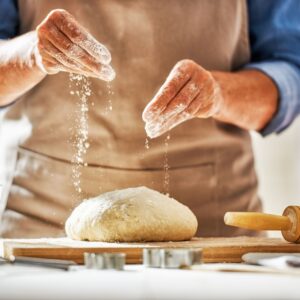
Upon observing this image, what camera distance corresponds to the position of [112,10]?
145 cm

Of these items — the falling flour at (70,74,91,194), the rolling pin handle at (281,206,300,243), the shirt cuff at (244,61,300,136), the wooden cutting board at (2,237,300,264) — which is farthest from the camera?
the shirt cuff at (244,61,300,136)

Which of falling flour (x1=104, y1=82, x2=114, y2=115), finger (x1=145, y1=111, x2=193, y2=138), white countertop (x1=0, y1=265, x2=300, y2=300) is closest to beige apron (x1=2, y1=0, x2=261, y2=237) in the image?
falling flour (x1=104, y1=82, x2=114, y2=115)

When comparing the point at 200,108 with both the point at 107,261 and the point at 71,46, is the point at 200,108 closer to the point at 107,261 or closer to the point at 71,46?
the point at 71,46

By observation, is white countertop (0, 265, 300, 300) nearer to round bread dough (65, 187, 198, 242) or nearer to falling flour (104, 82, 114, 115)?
round bread dough (65, 187, 198, 242)

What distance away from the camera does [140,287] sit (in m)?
0.62

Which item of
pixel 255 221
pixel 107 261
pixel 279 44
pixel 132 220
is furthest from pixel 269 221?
pixel 279 44

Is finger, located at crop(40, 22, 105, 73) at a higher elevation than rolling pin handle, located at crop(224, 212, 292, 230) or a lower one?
higher

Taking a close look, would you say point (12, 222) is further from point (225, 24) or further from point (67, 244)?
point (225, 24)

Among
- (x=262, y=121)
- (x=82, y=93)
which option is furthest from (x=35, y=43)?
(x=262, y=121)

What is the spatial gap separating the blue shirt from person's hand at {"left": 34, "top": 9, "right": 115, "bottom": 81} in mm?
547

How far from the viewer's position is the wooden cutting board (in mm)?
973

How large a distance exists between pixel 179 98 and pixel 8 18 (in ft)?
1.59

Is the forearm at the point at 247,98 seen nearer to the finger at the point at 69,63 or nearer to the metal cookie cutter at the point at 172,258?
the finger at the point at 69,63

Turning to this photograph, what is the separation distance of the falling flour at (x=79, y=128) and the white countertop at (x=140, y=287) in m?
0.70
